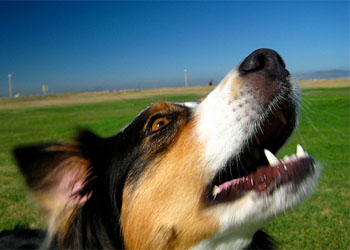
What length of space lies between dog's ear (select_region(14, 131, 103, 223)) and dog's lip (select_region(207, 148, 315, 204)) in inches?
42.4

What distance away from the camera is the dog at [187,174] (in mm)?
2162

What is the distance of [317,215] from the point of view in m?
5.50

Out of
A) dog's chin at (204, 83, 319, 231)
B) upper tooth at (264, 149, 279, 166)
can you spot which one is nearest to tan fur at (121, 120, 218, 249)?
dog's chin at (204, 83, 319, 231)

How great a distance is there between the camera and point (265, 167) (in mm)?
2246

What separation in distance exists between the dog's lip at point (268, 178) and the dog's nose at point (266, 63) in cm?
61

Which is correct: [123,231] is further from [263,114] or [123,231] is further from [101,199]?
[263,114]

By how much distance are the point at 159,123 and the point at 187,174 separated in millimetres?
515

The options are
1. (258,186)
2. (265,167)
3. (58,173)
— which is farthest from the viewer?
(58,173)

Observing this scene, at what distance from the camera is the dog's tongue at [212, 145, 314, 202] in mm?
2127

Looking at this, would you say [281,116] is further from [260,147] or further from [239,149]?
[239,149]

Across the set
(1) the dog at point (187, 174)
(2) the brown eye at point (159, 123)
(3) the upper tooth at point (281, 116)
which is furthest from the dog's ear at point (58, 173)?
(3) the upper tooth at point (281, 116)

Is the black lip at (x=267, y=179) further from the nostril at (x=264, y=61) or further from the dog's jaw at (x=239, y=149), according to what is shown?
the nostril at (x=264, y=61)

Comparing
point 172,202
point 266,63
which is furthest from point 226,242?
point 266,63

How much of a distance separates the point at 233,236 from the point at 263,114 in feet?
2.91
